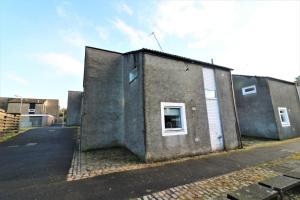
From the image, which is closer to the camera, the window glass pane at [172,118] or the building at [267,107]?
the window glass pane at [172,118]

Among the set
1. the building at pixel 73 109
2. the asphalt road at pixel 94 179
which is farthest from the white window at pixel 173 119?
the building at pixel 73 109

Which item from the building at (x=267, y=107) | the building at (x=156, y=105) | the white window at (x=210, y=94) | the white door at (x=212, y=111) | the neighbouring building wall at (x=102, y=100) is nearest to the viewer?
the building at (x=156, y=105)

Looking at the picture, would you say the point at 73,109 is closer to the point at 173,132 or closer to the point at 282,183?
the point at 173,132

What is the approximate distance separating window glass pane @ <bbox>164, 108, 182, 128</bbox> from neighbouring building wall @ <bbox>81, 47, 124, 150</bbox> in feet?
13.6

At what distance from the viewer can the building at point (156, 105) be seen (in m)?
7.47

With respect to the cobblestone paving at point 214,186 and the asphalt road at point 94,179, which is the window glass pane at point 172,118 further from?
the cobblestone paving at point 214,186

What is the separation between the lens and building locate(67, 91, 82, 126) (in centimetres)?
2730

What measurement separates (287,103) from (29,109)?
162 feet

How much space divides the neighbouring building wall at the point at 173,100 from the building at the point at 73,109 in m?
24.1

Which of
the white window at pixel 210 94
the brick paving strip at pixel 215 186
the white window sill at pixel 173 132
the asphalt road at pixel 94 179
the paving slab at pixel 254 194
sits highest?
the white window at pixel 210 94

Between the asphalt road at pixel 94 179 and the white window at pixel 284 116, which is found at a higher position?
the white window at pixel 284 116

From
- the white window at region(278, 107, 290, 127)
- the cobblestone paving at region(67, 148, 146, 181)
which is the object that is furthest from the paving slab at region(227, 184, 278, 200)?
the white window at region(278, 107, 290, 127)

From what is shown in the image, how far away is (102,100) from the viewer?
10.4 metres

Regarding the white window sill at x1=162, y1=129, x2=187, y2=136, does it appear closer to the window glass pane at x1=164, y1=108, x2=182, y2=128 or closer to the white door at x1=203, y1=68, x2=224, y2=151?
the window glass pane at x1=164, y1=108, x2=182, y2=128
